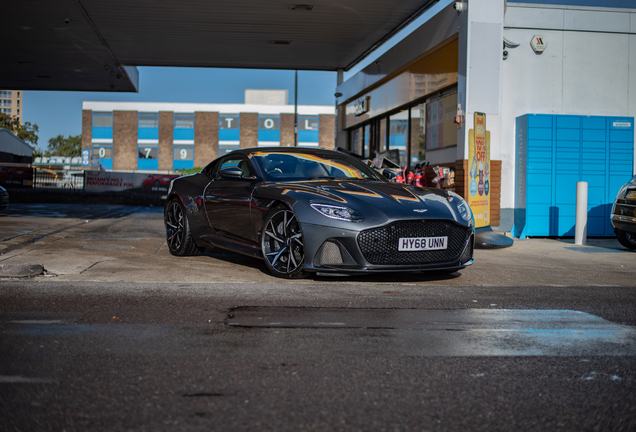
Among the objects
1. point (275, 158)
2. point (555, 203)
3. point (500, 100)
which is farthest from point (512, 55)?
point (275, 158)

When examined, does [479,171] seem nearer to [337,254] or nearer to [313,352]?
[337,254]

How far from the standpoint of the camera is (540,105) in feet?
39.0

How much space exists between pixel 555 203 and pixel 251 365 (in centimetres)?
1027

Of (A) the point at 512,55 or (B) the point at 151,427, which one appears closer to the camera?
(B) the point at 151,427

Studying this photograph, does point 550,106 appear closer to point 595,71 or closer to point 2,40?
point 595,71

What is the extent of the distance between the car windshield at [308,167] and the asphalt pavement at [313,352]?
111 cm

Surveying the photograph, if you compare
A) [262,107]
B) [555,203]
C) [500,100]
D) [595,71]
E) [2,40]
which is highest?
[262,107]

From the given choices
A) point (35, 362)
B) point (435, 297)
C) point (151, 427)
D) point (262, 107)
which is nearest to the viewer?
point (151, 427)

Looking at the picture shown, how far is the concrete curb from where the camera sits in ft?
17.9

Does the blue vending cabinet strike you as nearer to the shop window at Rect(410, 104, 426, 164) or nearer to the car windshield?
the shop window at Rect(410, 104, 426, 164)

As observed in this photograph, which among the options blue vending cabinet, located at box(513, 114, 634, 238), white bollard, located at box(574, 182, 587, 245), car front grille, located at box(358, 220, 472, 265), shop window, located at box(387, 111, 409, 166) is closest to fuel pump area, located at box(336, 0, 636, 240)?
blue vending cabinet, located at box(513, 114, 634, 238)

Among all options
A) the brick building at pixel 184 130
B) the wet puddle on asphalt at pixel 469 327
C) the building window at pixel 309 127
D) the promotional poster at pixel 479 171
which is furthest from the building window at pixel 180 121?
the wet puddle on asphalt at pixel 469 327

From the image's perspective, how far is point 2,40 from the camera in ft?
58.1

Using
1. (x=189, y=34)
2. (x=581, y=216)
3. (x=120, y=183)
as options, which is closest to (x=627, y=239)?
(x=581, y=216)
